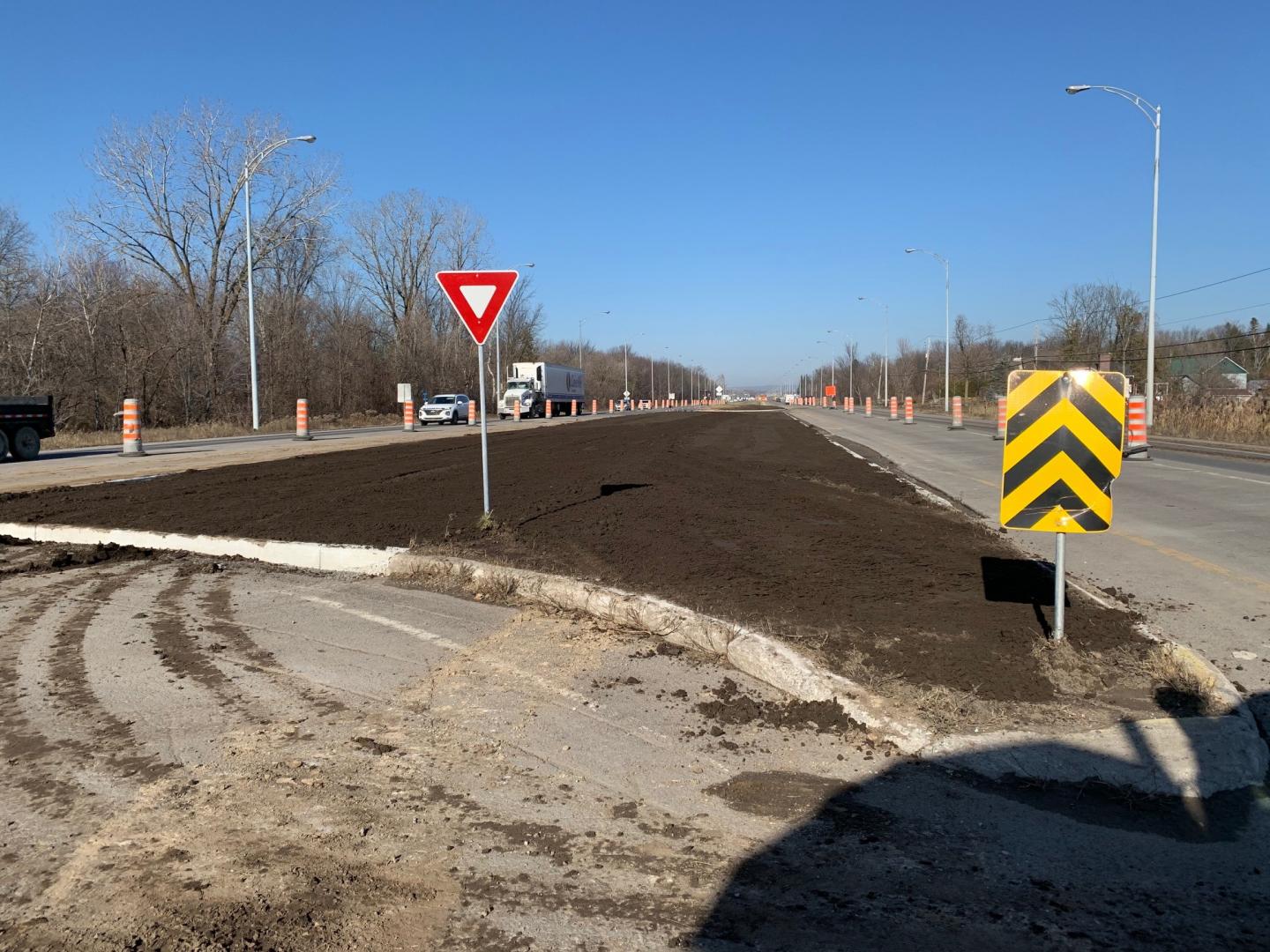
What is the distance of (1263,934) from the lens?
2.90 metres

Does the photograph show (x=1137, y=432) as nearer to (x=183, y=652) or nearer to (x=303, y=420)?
(x=183, y=652)

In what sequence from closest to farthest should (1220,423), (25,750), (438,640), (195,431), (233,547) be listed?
(25,750) → (438,640) → (233,547) → (1220,423) → (195,431)

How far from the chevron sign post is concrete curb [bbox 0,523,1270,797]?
3.34ft

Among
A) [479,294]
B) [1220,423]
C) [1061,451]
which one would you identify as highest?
[479,294]

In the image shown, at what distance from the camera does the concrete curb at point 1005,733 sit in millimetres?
4105

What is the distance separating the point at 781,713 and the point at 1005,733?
1.15 m

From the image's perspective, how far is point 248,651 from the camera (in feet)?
19.4

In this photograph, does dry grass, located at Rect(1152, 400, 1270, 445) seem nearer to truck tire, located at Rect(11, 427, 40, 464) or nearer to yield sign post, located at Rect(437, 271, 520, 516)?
yield sign post, located at Rect(437, 271, 520, 516)

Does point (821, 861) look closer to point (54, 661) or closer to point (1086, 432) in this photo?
point (1086, 432)

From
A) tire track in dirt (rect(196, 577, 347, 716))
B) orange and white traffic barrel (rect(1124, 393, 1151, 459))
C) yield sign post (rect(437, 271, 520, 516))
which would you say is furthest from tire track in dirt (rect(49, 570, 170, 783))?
orange and white traffic barrel (rect(1124, 393, 1151, 459))

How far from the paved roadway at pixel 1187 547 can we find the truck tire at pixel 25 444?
22431 millimetres

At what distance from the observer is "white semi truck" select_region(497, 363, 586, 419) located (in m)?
60.8

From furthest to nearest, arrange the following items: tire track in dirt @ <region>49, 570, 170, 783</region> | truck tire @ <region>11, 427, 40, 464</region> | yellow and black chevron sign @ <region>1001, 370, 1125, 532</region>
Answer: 1. truck tire @ <region>11, 427, 40, 464</region>
2. yellow and black chevron sign @ <region>1001, 370, 1125, 532</region>
3. tire track in dirt @ <region>49, 570, 170, 783</region>

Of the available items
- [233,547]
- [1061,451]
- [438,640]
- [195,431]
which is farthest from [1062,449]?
[195,431]
